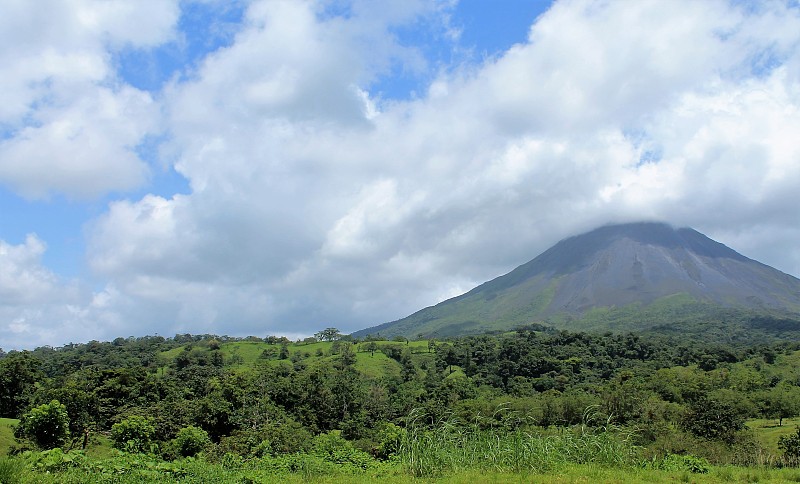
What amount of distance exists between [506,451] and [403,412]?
41840mm

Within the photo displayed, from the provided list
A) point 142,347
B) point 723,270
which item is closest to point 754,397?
point 142,347

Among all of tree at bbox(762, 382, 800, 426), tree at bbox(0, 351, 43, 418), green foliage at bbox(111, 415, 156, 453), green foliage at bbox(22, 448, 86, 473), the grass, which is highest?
tree at bbox(0, 351, 43, 418)

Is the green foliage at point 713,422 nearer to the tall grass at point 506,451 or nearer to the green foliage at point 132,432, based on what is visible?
the tall grass at point 506,451

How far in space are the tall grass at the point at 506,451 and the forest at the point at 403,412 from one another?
1.6 inches

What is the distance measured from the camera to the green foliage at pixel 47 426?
25109 millimetres

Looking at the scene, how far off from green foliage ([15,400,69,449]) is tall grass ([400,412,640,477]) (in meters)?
22.3

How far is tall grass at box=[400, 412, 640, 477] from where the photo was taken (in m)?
9.90

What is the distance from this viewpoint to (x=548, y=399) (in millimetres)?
53156

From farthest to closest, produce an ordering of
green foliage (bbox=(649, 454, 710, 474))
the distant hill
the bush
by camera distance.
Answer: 1. the distant hill
2. the bush
3. green foliage (bbox=(649, 454, 710, 474))

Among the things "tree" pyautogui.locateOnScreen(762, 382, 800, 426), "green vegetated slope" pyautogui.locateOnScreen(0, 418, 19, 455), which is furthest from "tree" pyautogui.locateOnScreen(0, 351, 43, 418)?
"tree" pyautogui.locateOnScreen(762, 382, 800, 426)

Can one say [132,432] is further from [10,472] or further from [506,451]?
[506,451]

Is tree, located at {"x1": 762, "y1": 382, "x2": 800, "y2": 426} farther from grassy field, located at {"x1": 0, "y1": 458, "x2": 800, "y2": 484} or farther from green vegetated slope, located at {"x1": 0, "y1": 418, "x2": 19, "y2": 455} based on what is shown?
green vegetated slope, located at {"x1": 0, "y1": 418, "x2": 19, "y2": 455}

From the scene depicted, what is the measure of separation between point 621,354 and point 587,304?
94.2 m

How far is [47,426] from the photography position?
2567cm
